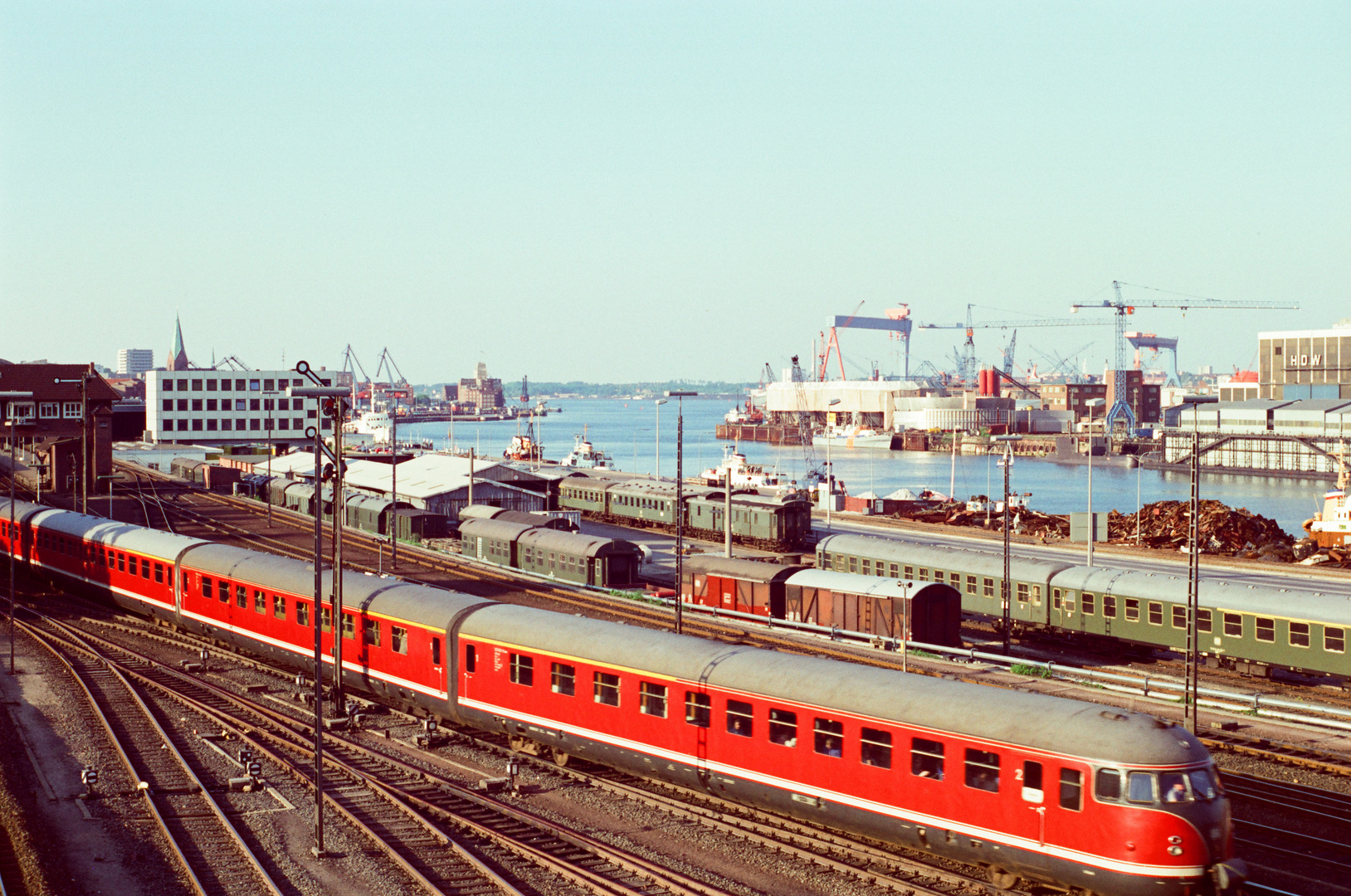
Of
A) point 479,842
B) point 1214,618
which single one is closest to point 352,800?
point 479,842

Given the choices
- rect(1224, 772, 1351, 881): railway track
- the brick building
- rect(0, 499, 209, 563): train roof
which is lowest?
rect(1224, 772, 1351, 881): railway track

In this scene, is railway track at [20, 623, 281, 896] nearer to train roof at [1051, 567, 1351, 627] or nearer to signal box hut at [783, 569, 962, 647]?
signal box hut at [783, 569, 962, 647]

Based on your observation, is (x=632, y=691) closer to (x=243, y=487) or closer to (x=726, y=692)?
(x=726, y=692)

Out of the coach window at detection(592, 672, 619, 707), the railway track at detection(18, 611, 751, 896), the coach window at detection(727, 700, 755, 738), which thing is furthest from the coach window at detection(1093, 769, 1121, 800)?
the coach window at detection(592, 672, 619, 707)

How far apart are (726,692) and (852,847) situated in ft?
11.3

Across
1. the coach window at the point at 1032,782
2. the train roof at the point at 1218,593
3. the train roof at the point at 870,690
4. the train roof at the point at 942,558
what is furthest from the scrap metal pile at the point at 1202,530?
the coach window at the point at 1032,782

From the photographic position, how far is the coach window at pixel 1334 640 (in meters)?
36.4

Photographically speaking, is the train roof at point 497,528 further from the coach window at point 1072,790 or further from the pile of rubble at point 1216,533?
the coach window at point 1072,790

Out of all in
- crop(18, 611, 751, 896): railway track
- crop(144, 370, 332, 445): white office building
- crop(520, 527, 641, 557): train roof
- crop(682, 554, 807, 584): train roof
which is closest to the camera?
crop(18, 611, 751, 896): railway track

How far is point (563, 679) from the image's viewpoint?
1006 inches

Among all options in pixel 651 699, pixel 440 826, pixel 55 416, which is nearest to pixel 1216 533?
pixel 651 699

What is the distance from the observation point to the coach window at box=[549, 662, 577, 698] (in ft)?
83.1

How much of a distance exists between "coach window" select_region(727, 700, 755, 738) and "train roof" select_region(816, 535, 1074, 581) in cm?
2719

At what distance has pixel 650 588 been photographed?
5947cm
